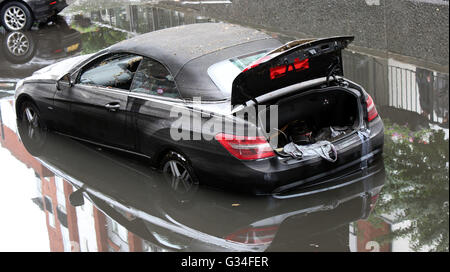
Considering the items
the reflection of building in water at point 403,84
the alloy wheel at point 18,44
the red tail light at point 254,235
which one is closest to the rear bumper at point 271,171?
the red tail light at point 254,235

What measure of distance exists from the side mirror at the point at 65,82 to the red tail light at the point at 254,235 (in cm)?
334

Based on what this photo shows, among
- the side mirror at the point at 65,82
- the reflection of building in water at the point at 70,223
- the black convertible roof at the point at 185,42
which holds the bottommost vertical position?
the reflection of building in water at the point at 70,223

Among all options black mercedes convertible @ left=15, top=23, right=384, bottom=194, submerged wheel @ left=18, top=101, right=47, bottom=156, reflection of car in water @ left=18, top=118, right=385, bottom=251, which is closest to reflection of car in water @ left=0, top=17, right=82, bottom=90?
submerged wheel @ left=18, top=101, right=47, bottom=156

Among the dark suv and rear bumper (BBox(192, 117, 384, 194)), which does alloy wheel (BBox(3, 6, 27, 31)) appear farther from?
rear bumper (BBox(192, 117, 384, 194))

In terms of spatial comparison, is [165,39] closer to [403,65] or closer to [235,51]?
[235,51]

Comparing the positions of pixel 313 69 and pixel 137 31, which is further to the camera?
pixel 137 31

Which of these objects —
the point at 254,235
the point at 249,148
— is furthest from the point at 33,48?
the point at 254,235

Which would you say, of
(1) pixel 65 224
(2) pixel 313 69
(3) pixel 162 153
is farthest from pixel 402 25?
(1) pixel 65 224

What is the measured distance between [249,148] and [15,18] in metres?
10.6

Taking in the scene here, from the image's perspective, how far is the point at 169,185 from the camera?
8.89 m

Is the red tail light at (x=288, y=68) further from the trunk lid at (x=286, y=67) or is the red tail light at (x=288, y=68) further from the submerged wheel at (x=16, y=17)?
the submerged wheel at (x=16, y=17)

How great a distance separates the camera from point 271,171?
805 cm

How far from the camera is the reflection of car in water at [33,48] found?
14.5m

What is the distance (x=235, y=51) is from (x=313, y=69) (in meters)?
0.91
